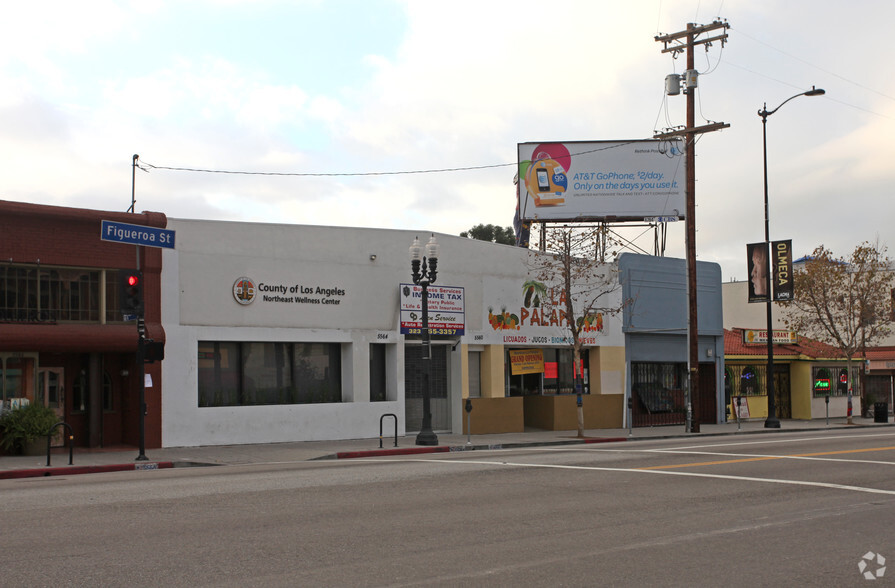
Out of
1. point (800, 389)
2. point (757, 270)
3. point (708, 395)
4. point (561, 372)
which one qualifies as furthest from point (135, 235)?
point (800, 389)

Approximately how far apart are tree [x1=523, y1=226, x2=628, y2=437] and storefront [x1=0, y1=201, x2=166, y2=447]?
12.2 metres

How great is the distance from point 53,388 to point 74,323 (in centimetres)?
180

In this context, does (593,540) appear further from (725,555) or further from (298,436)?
(298,436)

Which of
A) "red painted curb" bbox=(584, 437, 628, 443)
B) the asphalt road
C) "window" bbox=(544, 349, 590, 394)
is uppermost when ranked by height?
"window" bbox=(544, 349, 590, 394)

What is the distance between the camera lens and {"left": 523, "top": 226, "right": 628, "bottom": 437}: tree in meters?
27.3

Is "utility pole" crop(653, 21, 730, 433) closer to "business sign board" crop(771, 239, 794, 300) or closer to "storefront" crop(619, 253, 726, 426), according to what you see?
"storefront" crop(619, 253, 726, 426)

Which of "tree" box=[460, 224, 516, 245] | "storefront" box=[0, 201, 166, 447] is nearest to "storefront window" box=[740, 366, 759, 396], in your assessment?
"storefront" box=[0, 201, 166, 447]

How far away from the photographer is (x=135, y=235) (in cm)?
1880

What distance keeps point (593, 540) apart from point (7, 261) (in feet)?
53.8

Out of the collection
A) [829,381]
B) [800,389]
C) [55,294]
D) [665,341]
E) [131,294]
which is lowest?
[800,389]

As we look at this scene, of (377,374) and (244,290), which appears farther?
(377,374)

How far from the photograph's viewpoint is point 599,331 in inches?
1225

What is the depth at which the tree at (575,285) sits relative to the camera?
27.3 m

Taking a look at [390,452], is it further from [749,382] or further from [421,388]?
[749,382]
